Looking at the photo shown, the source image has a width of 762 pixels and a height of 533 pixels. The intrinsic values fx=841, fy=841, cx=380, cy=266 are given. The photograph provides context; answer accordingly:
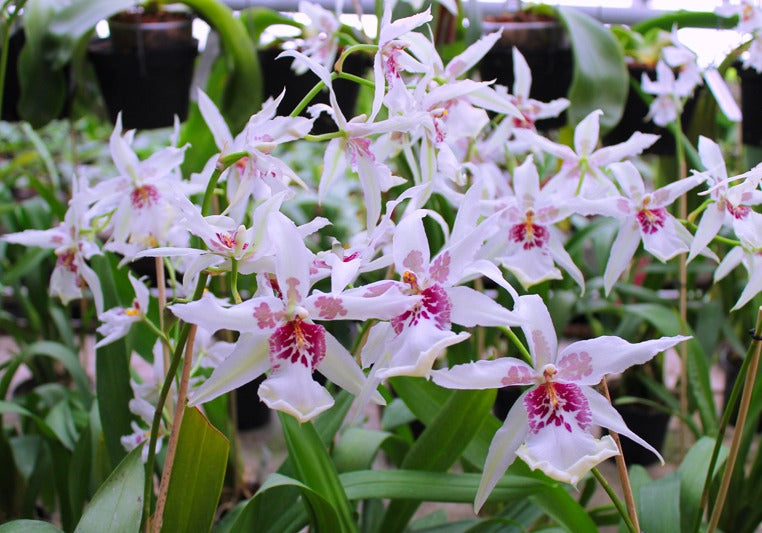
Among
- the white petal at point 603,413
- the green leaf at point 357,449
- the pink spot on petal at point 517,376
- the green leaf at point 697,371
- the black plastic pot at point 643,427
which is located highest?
the pink spot on petal at point 517,376

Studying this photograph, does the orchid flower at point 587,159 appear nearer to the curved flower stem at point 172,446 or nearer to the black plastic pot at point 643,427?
the curved flower stem at point 172,446

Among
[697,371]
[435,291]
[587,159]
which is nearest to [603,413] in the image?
[435,291]

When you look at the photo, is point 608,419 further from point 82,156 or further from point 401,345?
point 82,156

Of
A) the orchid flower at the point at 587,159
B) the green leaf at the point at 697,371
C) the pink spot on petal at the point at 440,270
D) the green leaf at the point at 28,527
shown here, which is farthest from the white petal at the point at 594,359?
the green leaf at the point at 697,371

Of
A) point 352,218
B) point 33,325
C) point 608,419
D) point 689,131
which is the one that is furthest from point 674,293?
point 608,419

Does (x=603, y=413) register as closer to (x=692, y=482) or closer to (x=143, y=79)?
(x=692, y=482)
